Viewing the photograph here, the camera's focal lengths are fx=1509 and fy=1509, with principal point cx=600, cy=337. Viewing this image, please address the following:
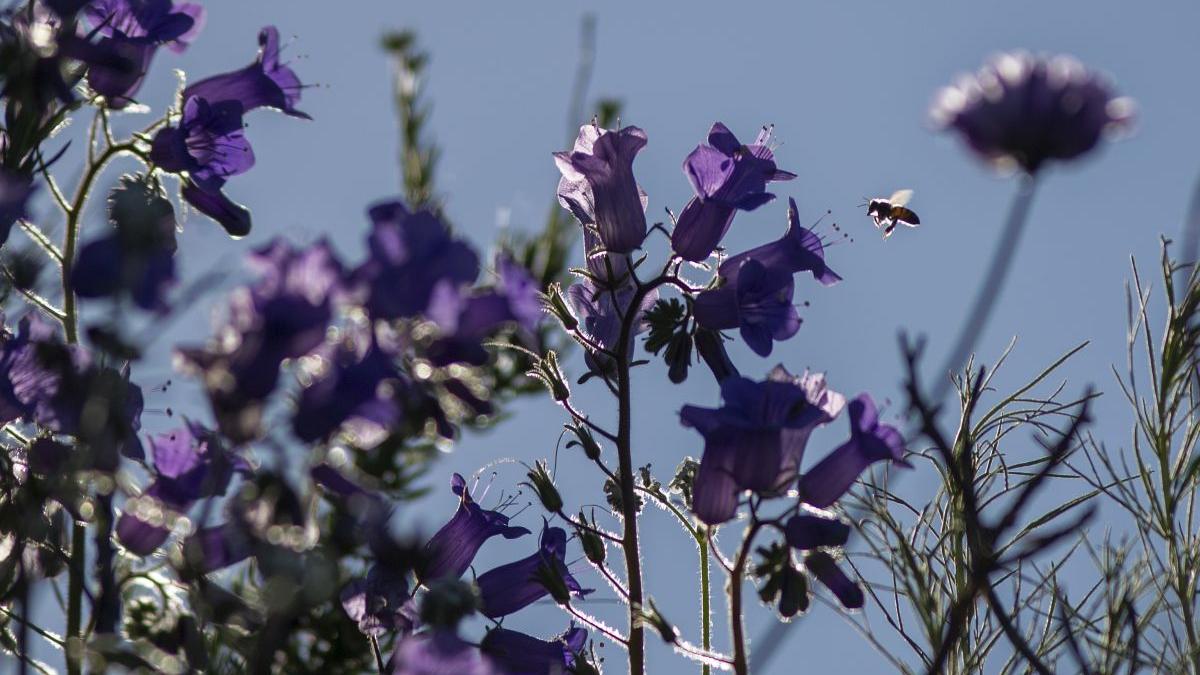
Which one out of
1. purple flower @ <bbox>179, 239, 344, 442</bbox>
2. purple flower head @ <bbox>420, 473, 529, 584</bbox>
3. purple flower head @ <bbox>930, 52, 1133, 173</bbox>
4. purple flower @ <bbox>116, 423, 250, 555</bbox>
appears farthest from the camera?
purple flower head @ <bbox>420, 473, 529, 584</bbox>

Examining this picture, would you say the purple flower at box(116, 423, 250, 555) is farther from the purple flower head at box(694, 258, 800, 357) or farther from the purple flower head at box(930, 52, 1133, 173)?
the purple flower head at box(930, 52, 1133, 173)

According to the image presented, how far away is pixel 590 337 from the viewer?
138 cm

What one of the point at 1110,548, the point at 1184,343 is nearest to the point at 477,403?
the point at 1110,548

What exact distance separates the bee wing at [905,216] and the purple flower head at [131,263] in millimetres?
1309

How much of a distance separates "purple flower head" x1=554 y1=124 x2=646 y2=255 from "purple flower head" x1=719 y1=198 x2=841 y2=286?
0.32 feet

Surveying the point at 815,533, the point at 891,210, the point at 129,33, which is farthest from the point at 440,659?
the point at 891,210

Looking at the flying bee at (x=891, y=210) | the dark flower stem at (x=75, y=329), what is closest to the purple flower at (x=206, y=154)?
the dark flower stem at (x=75, y=329)

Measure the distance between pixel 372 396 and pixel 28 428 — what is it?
0.68m

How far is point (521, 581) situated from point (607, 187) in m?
0.37

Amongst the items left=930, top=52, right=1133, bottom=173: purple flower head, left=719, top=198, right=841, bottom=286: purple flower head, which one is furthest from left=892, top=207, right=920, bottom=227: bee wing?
left=930, top=52, right=1133, bottom=173: purple flower head

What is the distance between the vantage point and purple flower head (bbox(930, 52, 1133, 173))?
1152 millimetres

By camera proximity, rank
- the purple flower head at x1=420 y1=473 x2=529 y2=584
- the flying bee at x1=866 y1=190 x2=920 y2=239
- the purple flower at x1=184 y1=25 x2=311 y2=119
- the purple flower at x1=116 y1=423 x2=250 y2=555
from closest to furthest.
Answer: the purple flower at x1=116 y1=423 x2=250 y2=555 < the purple flower head at x1=420 y1=473 x2=529 y2=584 < the purple flower at x1=184 y1=25 x2=311 y2=119 < the flying bee at x1=866 y1=190 x2=920 y2=239

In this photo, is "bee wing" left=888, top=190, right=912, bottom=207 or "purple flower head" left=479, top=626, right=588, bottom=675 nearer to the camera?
"purple flower head" left=479, top=626, right=588, bottom=675

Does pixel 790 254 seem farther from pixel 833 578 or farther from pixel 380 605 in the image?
pixel 380 605
